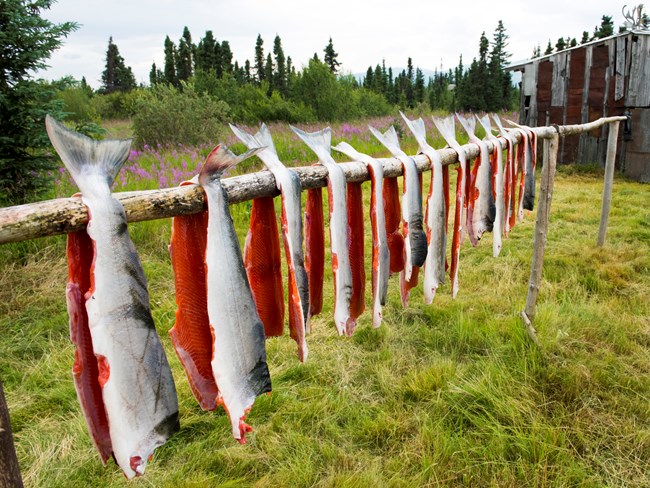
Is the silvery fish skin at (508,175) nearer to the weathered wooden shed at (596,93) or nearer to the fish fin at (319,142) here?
the fish fin at (319,142)

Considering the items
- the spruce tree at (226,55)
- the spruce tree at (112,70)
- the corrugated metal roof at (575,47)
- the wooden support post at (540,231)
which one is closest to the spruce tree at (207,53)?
the spruce tree at (226,55)

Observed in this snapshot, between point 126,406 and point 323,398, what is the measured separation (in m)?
2.13

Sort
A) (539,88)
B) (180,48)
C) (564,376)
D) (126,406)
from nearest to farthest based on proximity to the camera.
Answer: (126,406)
(564,376)
(539,88)
(180,48)

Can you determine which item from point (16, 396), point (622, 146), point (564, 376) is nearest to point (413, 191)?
point (564, 376)

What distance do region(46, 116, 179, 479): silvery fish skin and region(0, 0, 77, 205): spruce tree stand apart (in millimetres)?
5031

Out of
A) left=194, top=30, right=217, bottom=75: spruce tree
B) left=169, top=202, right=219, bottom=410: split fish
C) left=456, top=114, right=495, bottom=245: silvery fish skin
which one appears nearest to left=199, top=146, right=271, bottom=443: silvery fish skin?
left=169, top=202, right=219, bottom=410: split fish

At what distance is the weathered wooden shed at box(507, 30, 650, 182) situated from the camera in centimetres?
1030

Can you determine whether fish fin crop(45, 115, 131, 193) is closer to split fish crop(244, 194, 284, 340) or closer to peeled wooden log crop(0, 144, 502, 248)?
peeled wooden log crop(0, 144, 502, 248)

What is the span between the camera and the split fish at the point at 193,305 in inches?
54.9

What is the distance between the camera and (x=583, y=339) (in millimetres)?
3625

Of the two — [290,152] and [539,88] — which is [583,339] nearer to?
[290,152]

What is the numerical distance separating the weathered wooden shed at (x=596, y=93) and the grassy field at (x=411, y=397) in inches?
295

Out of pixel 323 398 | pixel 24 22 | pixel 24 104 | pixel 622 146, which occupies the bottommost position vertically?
pixel 323 398

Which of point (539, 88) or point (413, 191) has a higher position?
point (539, 88)
